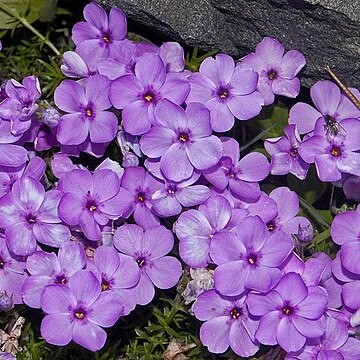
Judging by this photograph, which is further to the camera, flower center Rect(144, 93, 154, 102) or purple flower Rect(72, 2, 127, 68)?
purple flower Rect(72, 2, 127, 68)

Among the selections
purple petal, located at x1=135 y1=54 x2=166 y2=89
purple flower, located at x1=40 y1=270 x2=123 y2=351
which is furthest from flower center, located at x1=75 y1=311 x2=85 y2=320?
purple petal, located at x1=135 y1=54 x2=166 y2=89

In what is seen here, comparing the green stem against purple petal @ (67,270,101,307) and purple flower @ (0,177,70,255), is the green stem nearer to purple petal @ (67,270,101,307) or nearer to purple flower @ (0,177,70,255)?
purple flower @ (0,177,70,255)

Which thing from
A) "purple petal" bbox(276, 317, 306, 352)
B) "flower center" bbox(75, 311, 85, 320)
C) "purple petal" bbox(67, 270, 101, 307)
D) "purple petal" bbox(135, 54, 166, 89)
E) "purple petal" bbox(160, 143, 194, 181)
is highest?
"purple petal" bbox(135, 54, 166, 89)

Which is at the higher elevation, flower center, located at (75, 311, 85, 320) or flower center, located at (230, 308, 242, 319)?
flower center, located at (230, 308, 242, 319)

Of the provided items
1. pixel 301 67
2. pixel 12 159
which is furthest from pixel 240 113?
pixel 12 159

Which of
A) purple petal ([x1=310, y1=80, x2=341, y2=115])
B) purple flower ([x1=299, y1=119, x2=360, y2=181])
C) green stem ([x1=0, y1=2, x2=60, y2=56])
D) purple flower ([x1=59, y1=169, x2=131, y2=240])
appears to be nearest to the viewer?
purple flower ([x1=59, y1=169, x2=131, y2=240])

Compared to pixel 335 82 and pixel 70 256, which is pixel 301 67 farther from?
pixel 70 256
